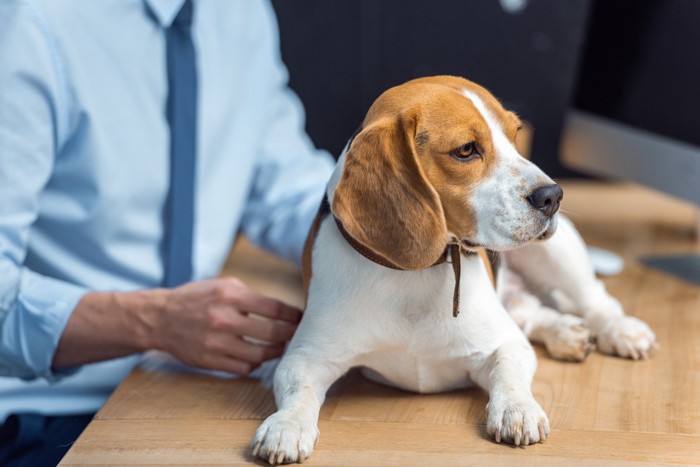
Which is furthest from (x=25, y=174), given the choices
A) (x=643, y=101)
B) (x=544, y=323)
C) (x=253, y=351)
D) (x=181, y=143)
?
(x=643, y=101)

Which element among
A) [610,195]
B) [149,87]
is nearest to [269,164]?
[149,87]

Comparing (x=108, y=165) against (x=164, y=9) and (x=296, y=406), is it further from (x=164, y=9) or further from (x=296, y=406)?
(x=296, y=406)

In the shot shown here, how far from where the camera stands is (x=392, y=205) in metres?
0.92

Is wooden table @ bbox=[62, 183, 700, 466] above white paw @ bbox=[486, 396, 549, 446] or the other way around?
the other way around

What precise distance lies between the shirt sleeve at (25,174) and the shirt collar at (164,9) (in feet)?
0.56

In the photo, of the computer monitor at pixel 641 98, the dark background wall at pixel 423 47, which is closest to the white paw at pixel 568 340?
the computer monitor at pixel 641 98

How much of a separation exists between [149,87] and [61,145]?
0.54 feet

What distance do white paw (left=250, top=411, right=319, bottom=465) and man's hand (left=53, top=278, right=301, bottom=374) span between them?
208 millimetres

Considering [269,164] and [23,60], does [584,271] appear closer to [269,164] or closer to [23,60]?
[269,164]

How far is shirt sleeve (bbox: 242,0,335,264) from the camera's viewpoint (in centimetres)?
150

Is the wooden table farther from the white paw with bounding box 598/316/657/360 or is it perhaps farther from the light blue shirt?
the light blue shirt

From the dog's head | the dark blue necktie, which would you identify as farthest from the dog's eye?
the dark blue necktie

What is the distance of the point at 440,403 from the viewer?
1.03 metres

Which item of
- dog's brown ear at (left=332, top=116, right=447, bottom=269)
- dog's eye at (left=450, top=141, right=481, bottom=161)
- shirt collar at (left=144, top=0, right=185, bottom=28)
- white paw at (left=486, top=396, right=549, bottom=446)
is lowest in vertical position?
white paw at (left=486, top=396, right=549, bottom=446)
